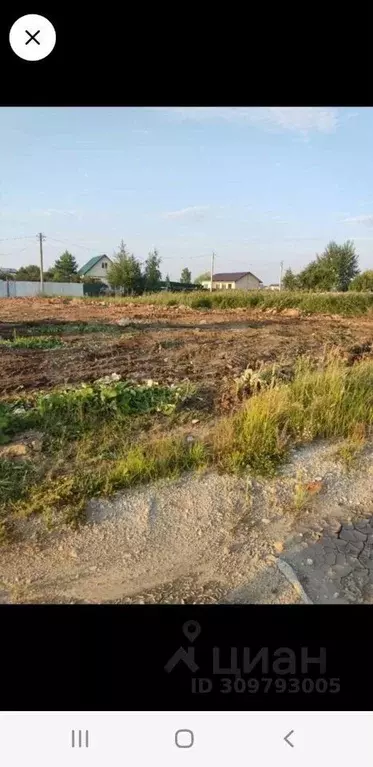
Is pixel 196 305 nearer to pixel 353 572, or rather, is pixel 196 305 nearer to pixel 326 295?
pixel 326 295

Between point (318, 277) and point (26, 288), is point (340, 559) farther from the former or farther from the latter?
point (318, 277)

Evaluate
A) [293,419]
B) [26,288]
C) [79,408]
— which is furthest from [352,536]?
[26,288]

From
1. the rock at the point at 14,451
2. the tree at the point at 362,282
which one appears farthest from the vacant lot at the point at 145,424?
the tree at the point at 362,282

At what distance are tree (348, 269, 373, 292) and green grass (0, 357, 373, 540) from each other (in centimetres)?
568

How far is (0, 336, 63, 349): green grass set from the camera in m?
4.73

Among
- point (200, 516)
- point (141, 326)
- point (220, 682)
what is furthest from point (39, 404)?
point (141, 326)

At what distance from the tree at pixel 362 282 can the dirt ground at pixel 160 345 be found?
79 centimetres

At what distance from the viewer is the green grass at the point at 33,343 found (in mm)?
4734

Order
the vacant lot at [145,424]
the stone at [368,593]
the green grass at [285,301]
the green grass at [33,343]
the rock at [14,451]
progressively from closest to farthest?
the stone at [368,593] → the vacant lot at [145,424] → the rock at [14,451] → the green grass at [33,343] → the green grass at [285,301]

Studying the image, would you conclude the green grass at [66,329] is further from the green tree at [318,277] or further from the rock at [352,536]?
the rock at [352,536]

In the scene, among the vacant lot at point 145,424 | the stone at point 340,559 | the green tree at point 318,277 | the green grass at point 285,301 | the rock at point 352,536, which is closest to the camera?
the stone at point 340,559

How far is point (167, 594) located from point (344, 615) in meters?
0.55
